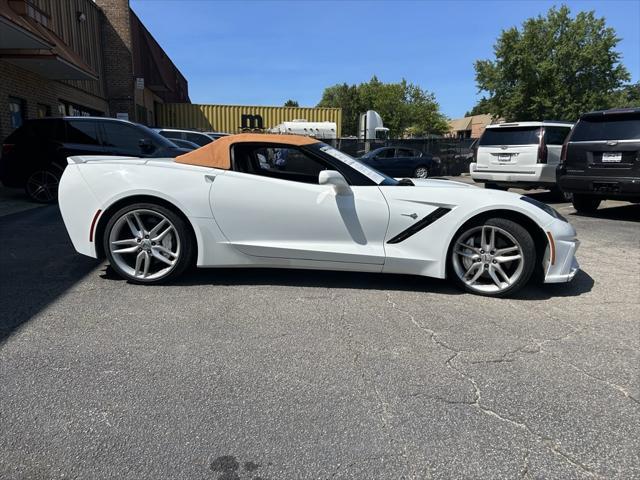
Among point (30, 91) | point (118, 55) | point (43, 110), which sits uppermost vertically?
point (118, 55)

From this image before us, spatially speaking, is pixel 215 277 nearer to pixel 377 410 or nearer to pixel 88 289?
pixel 88 289

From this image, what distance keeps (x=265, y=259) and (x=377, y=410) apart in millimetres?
1971

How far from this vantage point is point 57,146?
349 inches

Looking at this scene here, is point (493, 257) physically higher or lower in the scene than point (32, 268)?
higher

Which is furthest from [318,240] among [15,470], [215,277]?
[15,470]

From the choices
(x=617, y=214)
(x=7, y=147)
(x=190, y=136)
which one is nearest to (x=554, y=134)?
(x=617, y=214)

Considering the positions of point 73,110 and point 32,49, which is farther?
point 73,110

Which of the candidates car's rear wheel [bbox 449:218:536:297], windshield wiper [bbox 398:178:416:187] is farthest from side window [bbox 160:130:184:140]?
car's rear wheel [bbox 449:218:536:297]

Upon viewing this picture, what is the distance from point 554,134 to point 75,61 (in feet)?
42.8

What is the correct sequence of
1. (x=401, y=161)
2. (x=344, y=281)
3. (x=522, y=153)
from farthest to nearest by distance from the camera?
(x=401, y=161) → (x=522, y=153) → (x=344, y=281)

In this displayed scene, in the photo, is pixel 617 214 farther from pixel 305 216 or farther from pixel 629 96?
pixel 629 96

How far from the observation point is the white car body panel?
382 cm

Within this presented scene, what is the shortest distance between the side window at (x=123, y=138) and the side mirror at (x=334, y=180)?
646 centimetres

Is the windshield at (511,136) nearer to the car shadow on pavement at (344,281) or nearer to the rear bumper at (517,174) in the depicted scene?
the rear bumper at (517,174)
